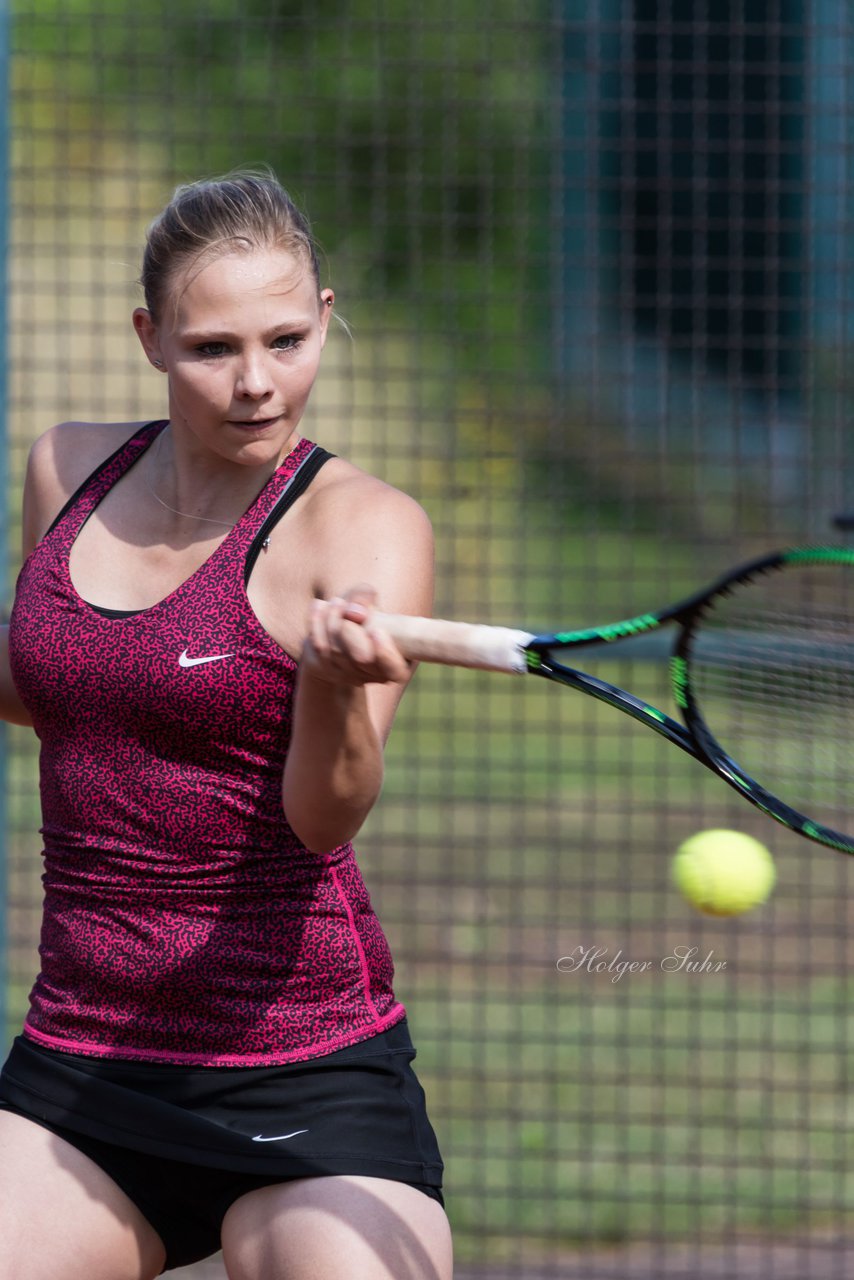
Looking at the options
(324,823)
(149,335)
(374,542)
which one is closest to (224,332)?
(149,335)

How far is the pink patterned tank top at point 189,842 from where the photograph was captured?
211 cm

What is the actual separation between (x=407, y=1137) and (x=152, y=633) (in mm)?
732

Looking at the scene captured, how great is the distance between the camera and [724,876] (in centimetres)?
239

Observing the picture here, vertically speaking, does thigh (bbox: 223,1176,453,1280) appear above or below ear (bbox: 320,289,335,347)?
below

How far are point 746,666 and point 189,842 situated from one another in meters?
1.13

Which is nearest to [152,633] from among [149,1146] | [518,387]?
[149,1146]

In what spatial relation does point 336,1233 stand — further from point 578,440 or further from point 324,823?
point 578,440

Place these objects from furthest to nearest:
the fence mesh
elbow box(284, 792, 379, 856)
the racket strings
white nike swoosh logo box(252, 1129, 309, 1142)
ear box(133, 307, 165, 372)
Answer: the fence mesh → the racket strings → ear box(133, 307, 165, 372) → white nike swoosh logo box(252, 1129, 309, 1142) → elbow box(284, 792, 379, 856)

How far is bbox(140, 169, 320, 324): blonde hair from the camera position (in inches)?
85.7

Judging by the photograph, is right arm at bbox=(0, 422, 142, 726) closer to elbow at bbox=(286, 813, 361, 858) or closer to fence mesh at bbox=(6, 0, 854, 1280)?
fence mesh at bbox=(6, 0, 854, 1280)

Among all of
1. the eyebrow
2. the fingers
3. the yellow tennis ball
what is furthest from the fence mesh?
the yellow tennis ball

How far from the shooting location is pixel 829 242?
16.0 ft

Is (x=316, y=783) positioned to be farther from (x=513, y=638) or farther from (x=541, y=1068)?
(x=541, y=1068)

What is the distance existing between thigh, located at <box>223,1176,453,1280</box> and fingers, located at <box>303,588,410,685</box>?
653 mm
